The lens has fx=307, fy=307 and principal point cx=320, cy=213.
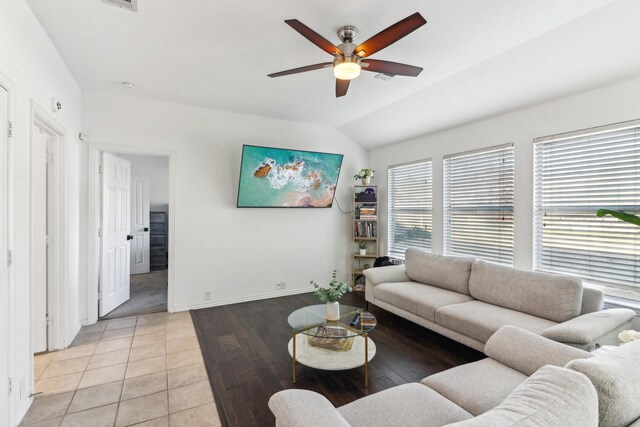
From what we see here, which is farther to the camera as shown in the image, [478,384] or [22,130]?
[22,130]

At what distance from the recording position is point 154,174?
21.6 feet

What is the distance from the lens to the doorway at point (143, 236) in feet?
13.9

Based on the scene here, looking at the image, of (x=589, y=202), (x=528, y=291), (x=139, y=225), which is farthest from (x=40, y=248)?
(x=589, y=202)

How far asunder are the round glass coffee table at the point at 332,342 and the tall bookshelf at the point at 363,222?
7.48ft

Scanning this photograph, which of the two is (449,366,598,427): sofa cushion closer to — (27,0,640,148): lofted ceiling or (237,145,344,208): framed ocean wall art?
(27,0,640,148): lofted ceiling

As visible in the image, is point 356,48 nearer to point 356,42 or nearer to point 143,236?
point 356,42

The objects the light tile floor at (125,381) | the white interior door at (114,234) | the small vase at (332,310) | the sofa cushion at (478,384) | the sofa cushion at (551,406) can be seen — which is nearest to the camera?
the sofa cushion at (551,406)

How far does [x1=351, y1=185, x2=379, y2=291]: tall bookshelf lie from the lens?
16.6ft

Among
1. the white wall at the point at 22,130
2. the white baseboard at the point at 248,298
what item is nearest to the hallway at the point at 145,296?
the white baseboard at the point at 248,298

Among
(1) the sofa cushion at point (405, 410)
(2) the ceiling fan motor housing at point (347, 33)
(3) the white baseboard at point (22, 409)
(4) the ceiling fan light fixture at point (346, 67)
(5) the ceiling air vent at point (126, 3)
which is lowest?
(3) the white baseboard at point (22, 409)

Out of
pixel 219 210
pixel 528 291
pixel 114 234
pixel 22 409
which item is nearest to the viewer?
pixel 22 409

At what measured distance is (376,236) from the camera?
16.7 feet

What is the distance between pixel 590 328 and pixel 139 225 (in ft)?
22.5

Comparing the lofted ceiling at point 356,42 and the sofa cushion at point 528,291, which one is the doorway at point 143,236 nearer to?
the lofted ceiling at point 356,42
